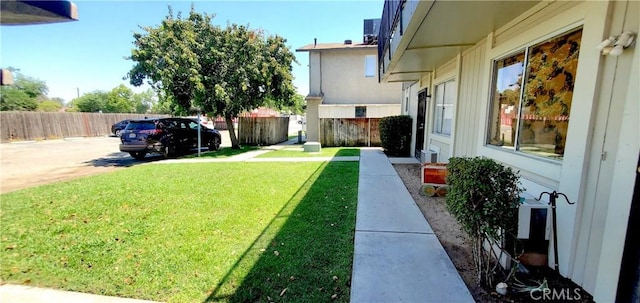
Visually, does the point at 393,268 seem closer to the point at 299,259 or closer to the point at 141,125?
the point at 299,259

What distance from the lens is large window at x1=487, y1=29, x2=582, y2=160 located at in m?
2.78

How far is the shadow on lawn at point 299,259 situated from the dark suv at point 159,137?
28.8 feet

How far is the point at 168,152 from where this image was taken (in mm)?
11305

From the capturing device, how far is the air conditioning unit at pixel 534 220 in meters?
2.46

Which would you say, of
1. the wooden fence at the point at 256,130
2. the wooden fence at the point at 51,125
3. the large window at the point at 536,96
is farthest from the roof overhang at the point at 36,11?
the wooden fence at the point at 51,125

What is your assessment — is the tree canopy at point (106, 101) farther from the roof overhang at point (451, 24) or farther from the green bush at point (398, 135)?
the roof overhang at point (451, 24)

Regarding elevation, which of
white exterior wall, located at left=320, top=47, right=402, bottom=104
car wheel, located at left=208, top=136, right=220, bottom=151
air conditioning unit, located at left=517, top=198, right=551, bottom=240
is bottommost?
car wheel, located at left=208, top=136, right=220, bottom=151

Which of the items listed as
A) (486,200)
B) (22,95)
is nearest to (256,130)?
(486,200)

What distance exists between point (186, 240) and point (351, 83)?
15226 millimetres

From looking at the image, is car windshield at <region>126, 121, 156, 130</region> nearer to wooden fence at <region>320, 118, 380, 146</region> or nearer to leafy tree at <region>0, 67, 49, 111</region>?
wooden fence at <region>320, 118, 380, 146</region>

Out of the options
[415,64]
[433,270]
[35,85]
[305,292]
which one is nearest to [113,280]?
[305,292]

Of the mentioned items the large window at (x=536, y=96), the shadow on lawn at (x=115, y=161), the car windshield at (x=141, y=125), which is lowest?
the shadow on lawn at (x=115, y=161)

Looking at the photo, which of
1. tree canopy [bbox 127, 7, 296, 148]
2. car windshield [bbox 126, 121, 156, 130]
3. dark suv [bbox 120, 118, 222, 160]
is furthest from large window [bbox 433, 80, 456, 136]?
car windshield [bbox 126, 121, 156, 130]

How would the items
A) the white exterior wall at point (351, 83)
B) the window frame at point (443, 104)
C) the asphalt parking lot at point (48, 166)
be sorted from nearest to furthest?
the window frame at point (443, 104)
the asphalt parking lot at point (48, 166)
the white exterior wall at point (351, 83)
